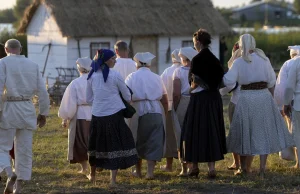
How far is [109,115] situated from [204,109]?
122 cm

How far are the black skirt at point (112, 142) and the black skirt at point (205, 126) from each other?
0.83 meters

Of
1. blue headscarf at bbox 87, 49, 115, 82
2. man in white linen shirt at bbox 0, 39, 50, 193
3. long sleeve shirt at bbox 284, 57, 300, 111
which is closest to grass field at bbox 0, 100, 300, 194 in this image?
man in white linen shirt at bbox 0, 39, 50, 193

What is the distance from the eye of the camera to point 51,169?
34.8 feet

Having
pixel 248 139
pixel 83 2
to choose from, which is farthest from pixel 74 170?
pixel 83 2

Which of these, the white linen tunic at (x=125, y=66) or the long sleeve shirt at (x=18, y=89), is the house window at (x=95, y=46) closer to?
the white linen tunic at (x=125, y=66)

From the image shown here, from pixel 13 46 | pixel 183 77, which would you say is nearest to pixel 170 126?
pixel 183 77

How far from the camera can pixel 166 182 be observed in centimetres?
911

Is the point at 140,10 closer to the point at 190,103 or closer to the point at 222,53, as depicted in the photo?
the point at 222,53

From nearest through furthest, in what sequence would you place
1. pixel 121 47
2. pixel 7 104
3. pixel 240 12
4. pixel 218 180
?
pixel 7 104, pixel 218 180, pixel 121 47, pixel 240 12

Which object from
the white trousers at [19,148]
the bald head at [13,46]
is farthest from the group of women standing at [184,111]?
the bald head at [13,46]

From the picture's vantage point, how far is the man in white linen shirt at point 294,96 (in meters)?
9.38

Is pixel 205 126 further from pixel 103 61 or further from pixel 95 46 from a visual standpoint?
pixel 95 46

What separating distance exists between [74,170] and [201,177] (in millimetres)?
2000

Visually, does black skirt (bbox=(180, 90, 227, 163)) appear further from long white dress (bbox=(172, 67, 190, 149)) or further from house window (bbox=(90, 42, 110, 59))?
house window (bbox=(90, 42, 110, 59))
